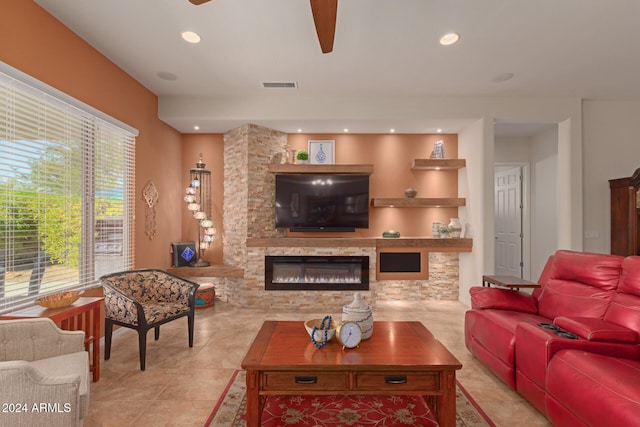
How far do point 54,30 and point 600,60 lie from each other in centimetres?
531

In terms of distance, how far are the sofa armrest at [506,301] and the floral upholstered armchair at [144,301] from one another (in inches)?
107

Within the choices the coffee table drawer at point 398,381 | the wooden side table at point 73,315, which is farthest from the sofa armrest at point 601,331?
the wooden side table at point 73,315

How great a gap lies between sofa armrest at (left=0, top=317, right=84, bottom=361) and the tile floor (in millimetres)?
505

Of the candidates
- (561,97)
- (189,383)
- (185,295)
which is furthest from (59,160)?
(561,97)

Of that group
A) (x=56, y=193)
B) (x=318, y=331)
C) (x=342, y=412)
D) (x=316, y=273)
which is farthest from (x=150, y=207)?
(x=342, y=412)

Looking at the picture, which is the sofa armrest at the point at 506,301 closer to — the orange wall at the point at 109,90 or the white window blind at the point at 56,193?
the white window blind at the point at 56,193

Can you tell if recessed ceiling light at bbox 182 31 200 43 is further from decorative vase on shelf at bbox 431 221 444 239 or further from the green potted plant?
decorative vase on shelf at bbox 431 221 444 239

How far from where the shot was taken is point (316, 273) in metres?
4.62

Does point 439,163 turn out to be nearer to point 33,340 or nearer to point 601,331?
point 601,331

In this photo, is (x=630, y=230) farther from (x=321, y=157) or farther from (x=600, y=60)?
(x=321, y=157)

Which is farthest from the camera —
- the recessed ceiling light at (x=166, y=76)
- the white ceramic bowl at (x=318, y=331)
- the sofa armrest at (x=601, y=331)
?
the recessed ceiling light at (x=166, y=76)

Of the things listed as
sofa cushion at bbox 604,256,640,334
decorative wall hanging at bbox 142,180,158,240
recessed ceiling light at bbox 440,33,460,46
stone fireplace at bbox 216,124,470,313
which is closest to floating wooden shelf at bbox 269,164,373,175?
stone fireplace at bbox 216,124,470,313

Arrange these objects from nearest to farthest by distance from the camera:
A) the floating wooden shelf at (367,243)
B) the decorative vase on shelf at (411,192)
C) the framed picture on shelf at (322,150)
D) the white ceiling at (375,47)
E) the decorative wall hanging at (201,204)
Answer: the white ceiling at (375,47) → the floating wooden shelf at (367,243) → the decorative wall hanging at (201,204) → the decorative vase on shelf at (411,192) → the framed picture on shelf at (322,150)

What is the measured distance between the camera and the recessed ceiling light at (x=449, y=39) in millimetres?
2867
